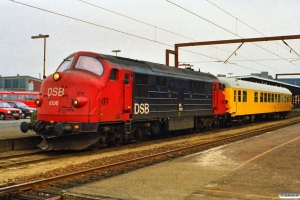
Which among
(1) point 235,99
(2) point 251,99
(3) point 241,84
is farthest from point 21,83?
(1) point 235,99

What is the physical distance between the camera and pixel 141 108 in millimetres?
14195

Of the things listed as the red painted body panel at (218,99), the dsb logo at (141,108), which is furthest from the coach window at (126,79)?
the red painted body panel at (218,99)

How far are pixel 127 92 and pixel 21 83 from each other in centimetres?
6427

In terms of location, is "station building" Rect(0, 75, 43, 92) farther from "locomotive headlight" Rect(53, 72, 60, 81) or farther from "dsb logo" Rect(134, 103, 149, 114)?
"locomotive headlight" Rect(53, 72, 60, 81)

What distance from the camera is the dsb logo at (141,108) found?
13.9 m

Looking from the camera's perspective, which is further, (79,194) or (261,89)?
(261,89)

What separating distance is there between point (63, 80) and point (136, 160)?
4019mm

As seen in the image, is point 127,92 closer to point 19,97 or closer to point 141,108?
point 141,108

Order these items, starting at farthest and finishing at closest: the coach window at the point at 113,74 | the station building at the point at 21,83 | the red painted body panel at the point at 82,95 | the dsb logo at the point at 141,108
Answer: the station building at the point at 21,83 < the dsb logo at the point at 141,108 < the coach window at the point at 113,74 < the red painted body panel at the point at 82,95

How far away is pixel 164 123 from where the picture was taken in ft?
53.7

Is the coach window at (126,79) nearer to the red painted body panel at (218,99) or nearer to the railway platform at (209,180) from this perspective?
the railway platform at (209,180)

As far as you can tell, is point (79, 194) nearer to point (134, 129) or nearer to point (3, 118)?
point (134, 129)

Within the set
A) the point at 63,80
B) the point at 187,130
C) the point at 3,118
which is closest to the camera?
the point at 63,80

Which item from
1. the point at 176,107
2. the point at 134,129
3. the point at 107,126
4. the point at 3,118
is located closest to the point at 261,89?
the point at 176,107
